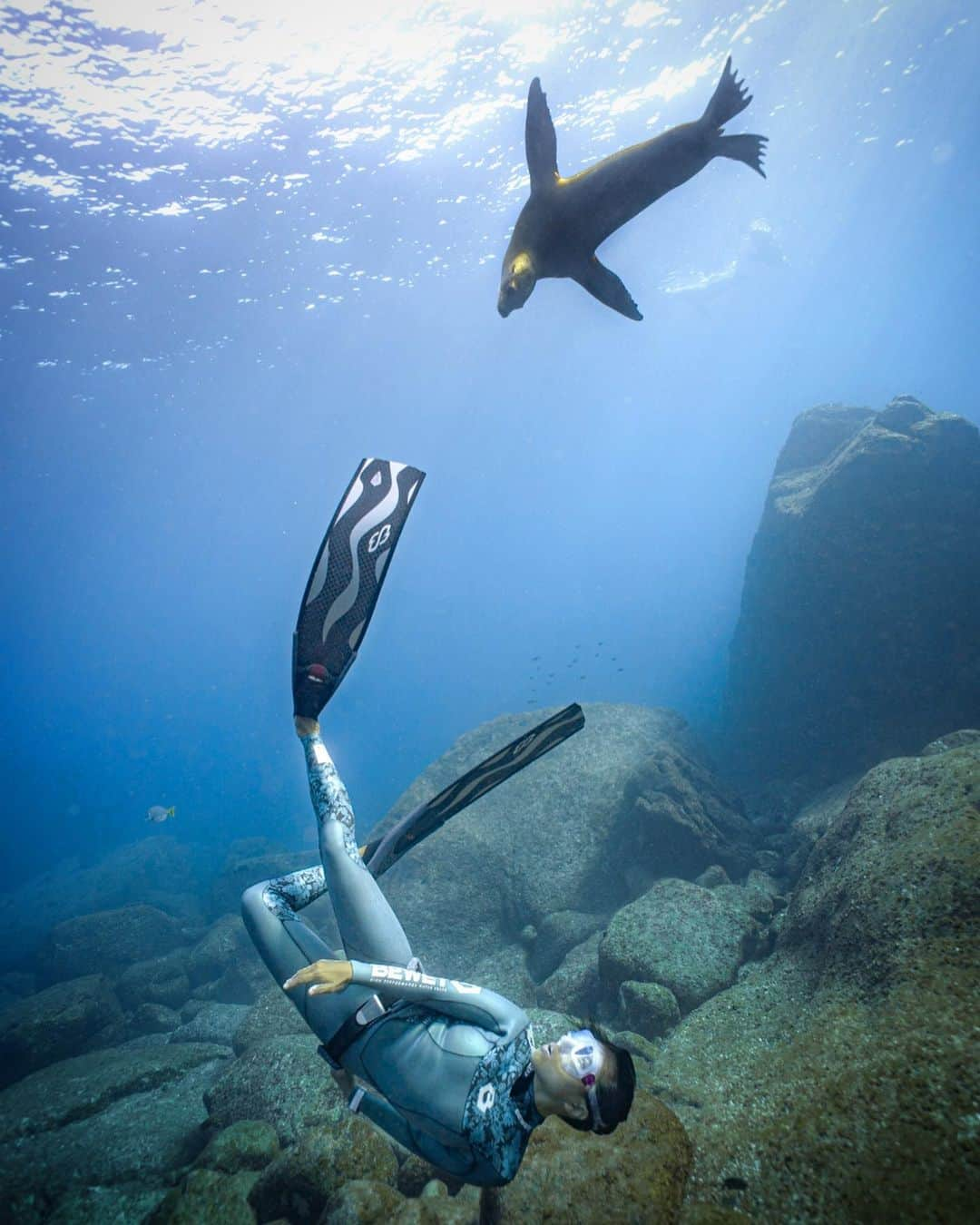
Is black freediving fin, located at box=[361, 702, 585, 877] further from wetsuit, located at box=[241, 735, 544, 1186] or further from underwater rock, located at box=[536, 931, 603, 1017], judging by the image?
underwater rock, located at box=[536, 931, 603, 1017]

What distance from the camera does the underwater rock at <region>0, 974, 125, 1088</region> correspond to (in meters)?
9.90

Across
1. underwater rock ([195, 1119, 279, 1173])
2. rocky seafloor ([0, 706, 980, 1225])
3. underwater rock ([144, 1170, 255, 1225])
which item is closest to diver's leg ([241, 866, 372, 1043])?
rocky seafloor ([0, 706, 980, 1225])

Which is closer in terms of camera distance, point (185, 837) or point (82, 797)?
point (185, 837)

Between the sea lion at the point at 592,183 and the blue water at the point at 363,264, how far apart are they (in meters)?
19.8

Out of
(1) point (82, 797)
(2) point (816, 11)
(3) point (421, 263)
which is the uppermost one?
(3) point (421, 263)

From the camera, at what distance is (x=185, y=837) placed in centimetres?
4547

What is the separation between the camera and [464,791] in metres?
4.59

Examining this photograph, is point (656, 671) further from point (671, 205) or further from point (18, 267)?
point (18, 267)

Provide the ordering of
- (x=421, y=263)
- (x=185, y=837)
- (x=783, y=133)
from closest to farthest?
(x=783, y=133) < (x=421, y=263) < (x=185, y=837)

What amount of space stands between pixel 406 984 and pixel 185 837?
52.9 m

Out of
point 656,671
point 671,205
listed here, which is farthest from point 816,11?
point 656,671

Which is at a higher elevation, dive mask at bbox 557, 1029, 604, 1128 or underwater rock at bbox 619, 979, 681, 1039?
dive mask at bbox 557, 1029, 604, 1128

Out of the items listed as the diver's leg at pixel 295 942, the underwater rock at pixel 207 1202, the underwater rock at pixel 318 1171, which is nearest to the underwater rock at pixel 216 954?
the underwater rock at pixel 207 1202

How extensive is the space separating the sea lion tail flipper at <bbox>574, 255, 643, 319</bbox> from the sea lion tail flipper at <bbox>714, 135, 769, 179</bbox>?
101cm
